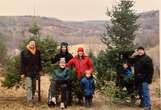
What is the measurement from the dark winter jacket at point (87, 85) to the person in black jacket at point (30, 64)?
4.30 ft

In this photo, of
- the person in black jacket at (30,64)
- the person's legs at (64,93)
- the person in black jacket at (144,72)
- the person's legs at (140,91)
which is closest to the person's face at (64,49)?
the person in black jacket at (30,64)

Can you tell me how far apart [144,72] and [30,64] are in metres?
3.08

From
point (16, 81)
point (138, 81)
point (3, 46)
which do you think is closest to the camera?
point (138, 81)

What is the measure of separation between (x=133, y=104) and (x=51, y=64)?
8.41 ft

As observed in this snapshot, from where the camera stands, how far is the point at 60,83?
48.1 ft

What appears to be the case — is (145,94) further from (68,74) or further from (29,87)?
(29,87)

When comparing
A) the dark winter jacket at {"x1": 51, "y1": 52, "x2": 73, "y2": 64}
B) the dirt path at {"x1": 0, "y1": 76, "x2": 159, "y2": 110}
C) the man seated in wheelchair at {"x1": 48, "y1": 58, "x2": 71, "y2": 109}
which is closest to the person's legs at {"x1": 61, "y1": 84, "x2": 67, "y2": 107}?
the man seated in wheelchair at {"x1": 48, "y1": 58, "x2": 71, "y2": 109}

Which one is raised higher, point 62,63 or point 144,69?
point 62,63

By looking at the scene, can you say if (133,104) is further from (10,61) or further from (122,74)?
(10,61)

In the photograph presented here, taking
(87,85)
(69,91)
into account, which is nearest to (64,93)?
(69,91)

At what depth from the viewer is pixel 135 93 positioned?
48.9 feet

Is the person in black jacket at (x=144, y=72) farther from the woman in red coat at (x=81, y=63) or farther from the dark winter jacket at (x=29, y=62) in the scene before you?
the dark winter jacket at (x=29, y=62)

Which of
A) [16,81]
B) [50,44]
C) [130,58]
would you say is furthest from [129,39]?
[16,81]

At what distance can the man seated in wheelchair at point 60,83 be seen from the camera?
14.5 metres
